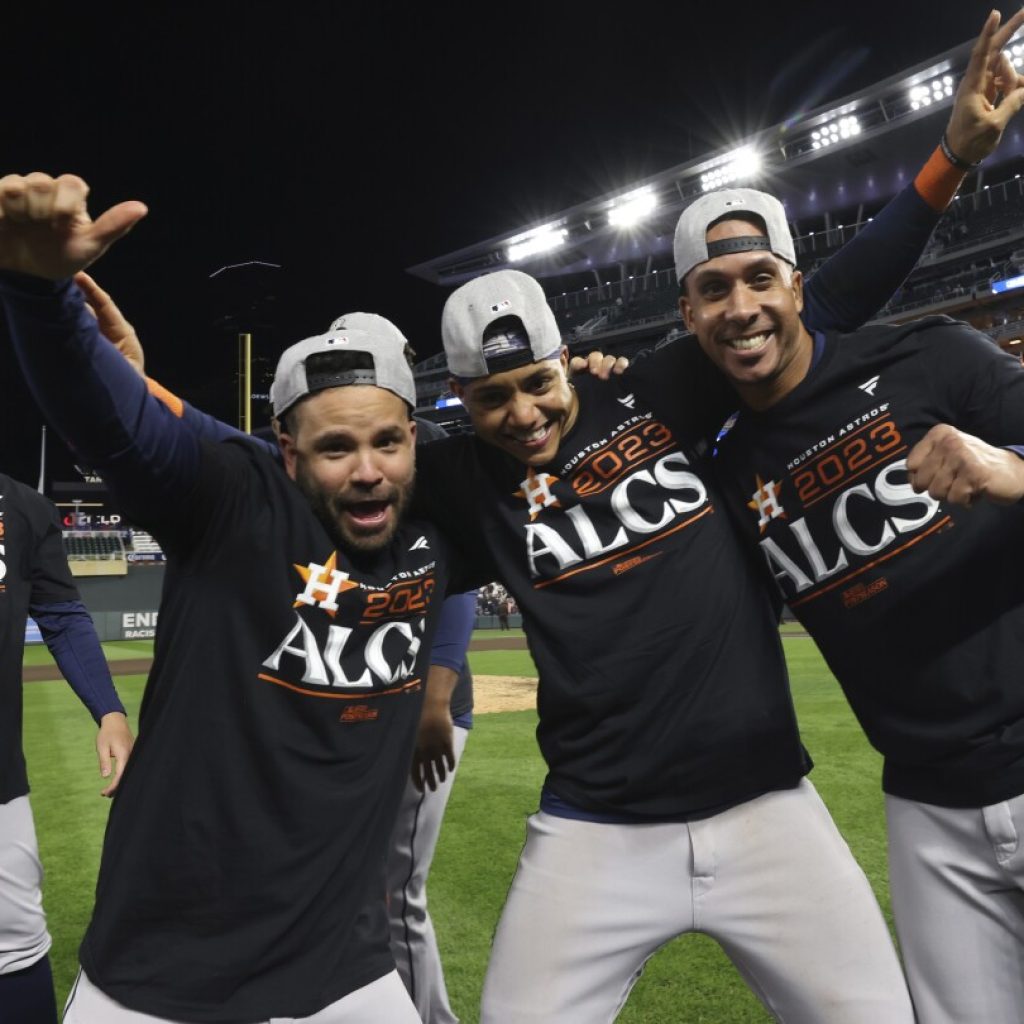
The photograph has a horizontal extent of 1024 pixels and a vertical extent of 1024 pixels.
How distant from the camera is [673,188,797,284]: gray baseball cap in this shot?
8.36ft

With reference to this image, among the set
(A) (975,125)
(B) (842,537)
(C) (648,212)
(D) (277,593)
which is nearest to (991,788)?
(B) (842,537)

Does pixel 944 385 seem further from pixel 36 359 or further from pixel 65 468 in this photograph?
pixel 65 468

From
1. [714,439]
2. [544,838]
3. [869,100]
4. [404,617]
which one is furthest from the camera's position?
[869,100]

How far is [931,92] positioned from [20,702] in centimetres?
4005

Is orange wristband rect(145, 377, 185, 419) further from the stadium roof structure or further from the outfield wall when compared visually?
the outfield wall

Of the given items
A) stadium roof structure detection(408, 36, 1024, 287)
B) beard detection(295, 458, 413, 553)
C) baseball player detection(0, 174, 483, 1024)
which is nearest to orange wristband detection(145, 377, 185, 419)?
baseball player detection(0, 174, 483, 1024)

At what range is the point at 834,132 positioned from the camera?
37469 millimetres

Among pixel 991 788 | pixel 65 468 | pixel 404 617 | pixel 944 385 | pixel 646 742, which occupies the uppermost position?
pixel 65 468

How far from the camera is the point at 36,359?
1.68 meters

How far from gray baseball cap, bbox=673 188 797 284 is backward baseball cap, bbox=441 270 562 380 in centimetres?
42

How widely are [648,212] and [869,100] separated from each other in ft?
37.7

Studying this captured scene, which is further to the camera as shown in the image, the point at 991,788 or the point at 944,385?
the point at 944,385

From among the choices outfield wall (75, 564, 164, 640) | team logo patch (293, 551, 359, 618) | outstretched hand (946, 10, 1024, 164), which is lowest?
team logo patch (293, 551, 359, 618)

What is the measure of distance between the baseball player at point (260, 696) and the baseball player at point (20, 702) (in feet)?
2.73
